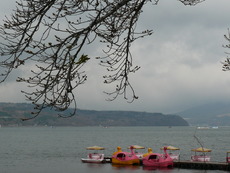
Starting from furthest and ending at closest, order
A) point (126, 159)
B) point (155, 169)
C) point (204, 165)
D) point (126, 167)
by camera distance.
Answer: point (126, 159), point (126, 167), point (155, 169), point (204, 165)

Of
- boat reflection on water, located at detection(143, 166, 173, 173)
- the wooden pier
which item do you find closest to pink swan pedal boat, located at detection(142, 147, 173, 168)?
boat reflection on water, located at detection(143, 166, 173, 173)

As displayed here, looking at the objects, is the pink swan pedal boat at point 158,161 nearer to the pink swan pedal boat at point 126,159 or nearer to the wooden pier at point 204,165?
the wooden pier at point 204,165

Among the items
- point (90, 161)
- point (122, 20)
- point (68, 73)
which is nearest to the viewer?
point (68, 73)

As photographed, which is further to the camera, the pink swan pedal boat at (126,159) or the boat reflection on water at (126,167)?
the pink swan pedal boat at (126,159)

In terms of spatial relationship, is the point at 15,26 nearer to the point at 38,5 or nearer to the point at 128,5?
the point at 38,5

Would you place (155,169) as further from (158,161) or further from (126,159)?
(126,159)

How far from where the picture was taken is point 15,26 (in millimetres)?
7750

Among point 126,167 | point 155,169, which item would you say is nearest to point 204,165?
point 155,169

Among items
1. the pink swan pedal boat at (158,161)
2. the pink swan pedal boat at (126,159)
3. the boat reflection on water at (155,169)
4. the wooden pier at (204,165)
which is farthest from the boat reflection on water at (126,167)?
the wooden pier at (204,165)

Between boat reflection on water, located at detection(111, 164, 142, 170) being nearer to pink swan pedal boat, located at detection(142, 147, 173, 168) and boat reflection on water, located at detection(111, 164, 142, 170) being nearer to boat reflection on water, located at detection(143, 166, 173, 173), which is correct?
boat reflection on water, located at detection(143, 166, 173, 173)

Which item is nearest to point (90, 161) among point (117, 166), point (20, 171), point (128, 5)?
point (117, 166)

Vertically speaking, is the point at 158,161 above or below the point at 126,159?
above

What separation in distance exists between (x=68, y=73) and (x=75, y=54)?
54 centimetres

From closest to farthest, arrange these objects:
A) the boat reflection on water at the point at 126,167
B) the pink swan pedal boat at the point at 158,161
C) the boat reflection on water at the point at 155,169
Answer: the boat reflection on water at the point at 155,169, the boat reflection on water at the point at 126,167, the pink swan pedal boat at the point at 158,161
